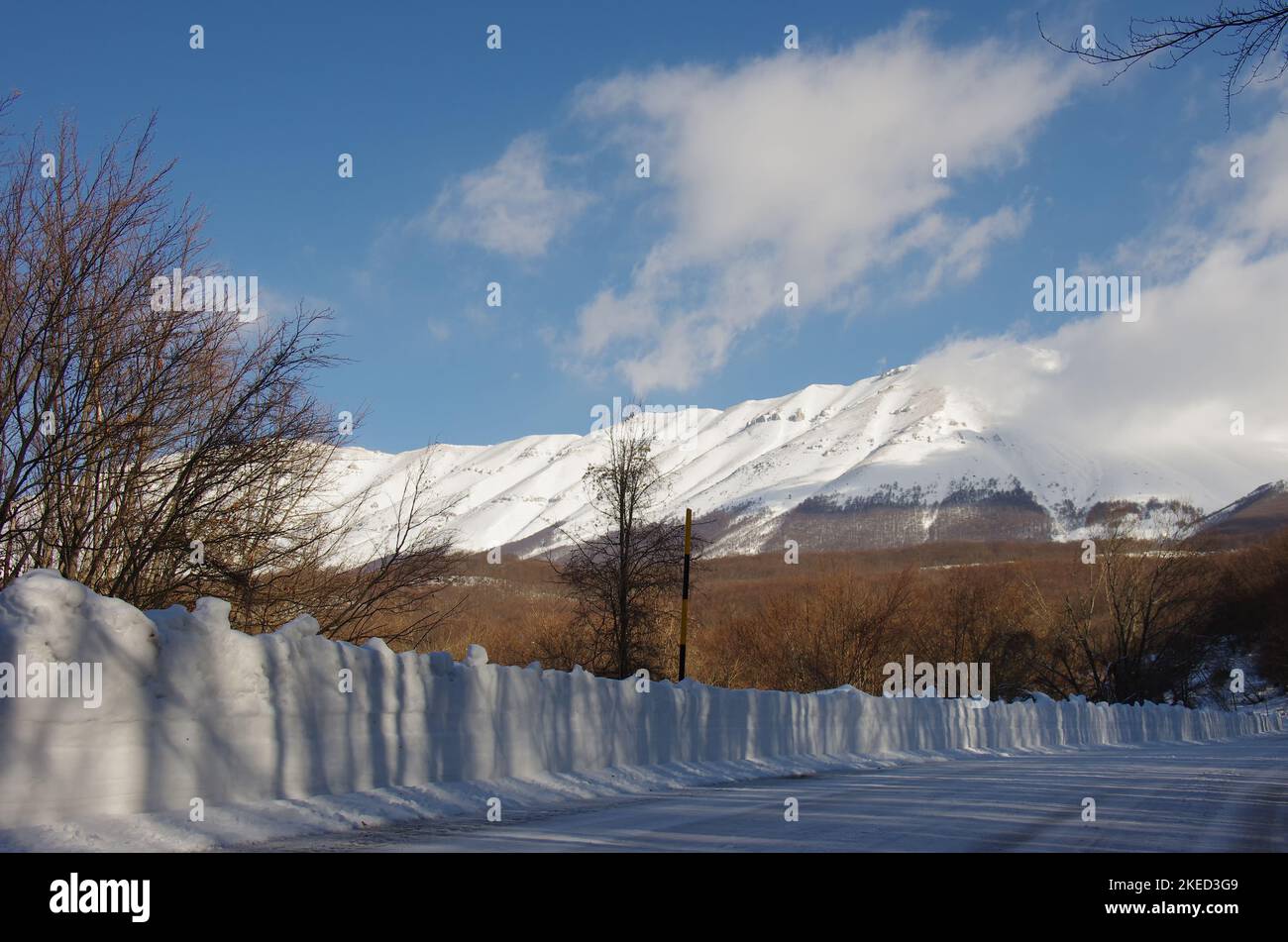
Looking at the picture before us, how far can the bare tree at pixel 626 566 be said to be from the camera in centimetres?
3956

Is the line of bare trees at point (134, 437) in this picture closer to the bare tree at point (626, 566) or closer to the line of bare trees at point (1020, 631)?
the bare tree at point (626, 566)

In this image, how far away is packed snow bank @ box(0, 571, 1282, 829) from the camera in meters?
7.27

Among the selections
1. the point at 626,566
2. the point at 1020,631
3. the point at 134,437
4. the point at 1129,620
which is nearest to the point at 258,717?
the point at 134,437

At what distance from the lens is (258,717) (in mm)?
9109

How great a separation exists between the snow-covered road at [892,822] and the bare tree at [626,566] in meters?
24.1

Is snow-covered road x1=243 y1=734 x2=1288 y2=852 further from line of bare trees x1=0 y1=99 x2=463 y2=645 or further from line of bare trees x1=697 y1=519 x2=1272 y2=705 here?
line of bare trees x1=697 y1=519 x2=1272 y2=705

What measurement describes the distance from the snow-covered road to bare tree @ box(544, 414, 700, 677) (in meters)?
24.1

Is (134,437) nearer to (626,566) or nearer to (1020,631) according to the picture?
(626,566)

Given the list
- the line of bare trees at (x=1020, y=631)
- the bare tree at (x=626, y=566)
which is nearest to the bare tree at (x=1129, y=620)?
the line of bare trees at (x=1020, y=631)

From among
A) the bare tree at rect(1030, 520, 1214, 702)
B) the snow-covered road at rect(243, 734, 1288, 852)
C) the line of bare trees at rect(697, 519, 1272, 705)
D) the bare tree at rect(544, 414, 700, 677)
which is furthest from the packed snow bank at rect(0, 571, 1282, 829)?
the bare tree at rect(1030, 520, 1214, 702)

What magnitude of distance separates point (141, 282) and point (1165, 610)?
81.4m

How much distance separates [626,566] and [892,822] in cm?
3085
